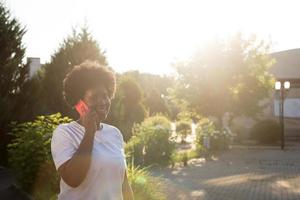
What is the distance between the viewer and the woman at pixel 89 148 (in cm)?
277

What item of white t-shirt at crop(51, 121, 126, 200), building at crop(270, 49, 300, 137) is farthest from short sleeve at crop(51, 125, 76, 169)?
building at crop(270, 49, 300, 137)

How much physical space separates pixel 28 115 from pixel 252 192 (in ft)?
23.2

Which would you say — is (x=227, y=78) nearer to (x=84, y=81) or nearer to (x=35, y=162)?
(x=35, y=162)

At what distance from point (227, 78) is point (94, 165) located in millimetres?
23610

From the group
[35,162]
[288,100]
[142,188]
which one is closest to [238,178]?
[142,188]

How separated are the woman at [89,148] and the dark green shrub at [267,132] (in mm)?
24651

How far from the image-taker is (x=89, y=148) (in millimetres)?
2768

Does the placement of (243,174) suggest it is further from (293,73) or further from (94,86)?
(293,73)

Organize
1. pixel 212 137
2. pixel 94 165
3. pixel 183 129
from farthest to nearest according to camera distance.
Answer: pixel 183 129
pixel 212 137
pixel 94 165

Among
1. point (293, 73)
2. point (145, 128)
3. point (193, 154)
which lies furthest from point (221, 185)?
point (293, 73)

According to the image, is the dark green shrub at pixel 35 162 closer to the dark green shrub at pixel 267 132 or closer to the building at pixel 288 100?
the dark green shrub at pixel 267 132

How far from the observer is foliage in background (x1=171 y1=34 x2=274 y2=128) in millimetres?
26047

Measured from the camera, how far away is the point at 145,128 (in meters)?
17.6

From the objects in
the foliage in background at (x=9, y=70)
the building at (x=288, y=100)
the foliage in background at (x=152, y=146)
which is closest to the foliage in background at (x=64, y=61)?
the foliage in background at (x=9, y=70)
